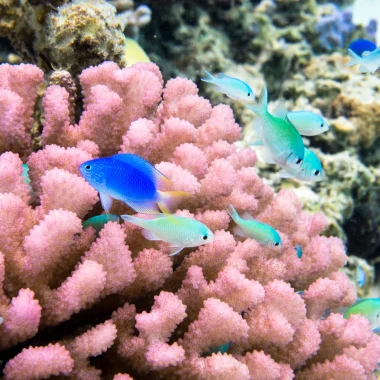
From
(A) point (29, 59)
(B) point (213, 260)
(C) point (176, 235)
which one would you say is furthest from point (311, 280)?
(A) point (29, 59)

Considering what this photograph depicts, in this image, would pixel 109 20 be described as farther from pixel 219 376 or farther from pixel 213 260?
pixel 219 376

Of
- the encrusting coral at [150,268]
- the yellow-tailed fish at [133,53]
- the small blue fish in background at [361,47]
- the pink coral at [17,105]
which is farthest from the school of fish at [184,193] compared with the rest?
the small blue fish in background at [361,47]

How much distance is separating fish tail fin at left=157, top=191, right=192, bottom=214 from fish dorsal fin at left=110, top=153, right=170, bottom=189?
0.17 ft

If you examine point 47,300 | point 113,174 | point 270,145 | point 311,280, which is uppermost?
point 113,174

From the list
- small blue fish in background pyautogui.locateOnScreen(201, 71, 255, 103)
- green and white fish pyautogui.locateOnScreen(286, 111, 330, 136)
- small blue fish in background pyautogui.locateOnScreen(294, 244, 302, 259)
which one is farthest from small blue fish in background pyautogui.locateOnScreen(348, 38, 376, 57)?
small blue fish in background pyautogui.locateOnScreen(294, 244, 302, 259)

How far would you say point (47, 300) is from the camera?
64.7 inches

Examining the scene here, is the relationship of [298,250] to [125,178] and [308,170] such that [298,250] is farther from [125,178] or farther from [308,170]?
[125,178]

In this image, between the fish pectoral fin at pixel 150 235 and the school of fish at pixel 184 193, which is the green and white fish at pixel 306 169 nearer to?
the school of fish at pixel 184 193

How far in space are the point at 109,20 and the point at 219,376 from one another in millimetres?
2627

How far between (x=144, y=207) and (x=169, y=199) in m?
0.12

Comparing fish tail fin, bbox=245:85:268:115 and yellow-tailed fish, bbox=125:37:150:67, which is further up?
fish tail fin, bbox=245:85:268:115

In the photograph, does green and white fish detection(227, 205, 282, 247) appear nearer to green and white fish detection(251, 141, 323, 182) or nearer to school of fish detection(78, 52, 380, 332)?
school of fish detection(78, 52, 380, 332)

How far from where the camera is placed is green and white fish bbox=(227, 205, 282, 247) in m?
2.20

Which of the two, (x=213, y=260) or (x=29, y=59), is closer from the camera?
(x=213, y=260)
